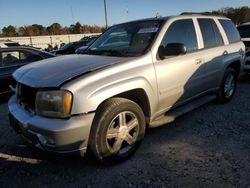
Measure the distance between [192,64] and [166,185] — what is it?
2.07 meters

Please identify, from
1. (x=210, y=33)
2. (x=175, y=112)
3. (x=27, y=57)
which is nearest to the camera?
(x=175, y=112)

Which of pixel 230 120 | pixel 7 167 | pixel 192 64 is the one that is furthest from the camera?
pixel 230 120

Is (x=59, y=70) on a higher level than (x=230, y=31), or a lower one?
lower

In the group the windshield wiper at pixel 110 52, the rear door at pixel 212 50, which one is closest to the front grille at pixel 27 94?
the windshield wiper at pixel 110 52

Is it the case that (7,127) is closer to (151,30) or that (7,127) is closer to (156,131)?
(156,131)

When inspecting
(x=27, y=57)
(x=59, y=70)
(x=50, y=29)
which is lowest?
(x=50, y=29)

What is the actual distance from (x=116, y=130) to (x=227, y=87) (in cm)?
333

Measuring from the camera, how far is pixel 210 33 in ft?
17.4

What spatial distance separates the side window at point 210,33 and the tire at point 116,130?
2.11 m

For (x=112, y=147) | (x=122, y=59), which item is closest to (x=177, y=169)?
(x=112, y=147)

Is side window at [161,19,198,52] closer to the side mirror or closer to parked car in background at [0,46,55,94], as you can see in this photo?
the side mirror

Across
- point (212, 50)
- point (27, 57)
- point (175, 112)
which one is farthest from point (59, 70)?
point (27, 57)

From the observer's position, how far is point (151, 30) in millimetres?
4324

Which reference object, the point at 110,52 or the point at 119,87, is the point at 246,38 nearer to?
the point at 110,52
